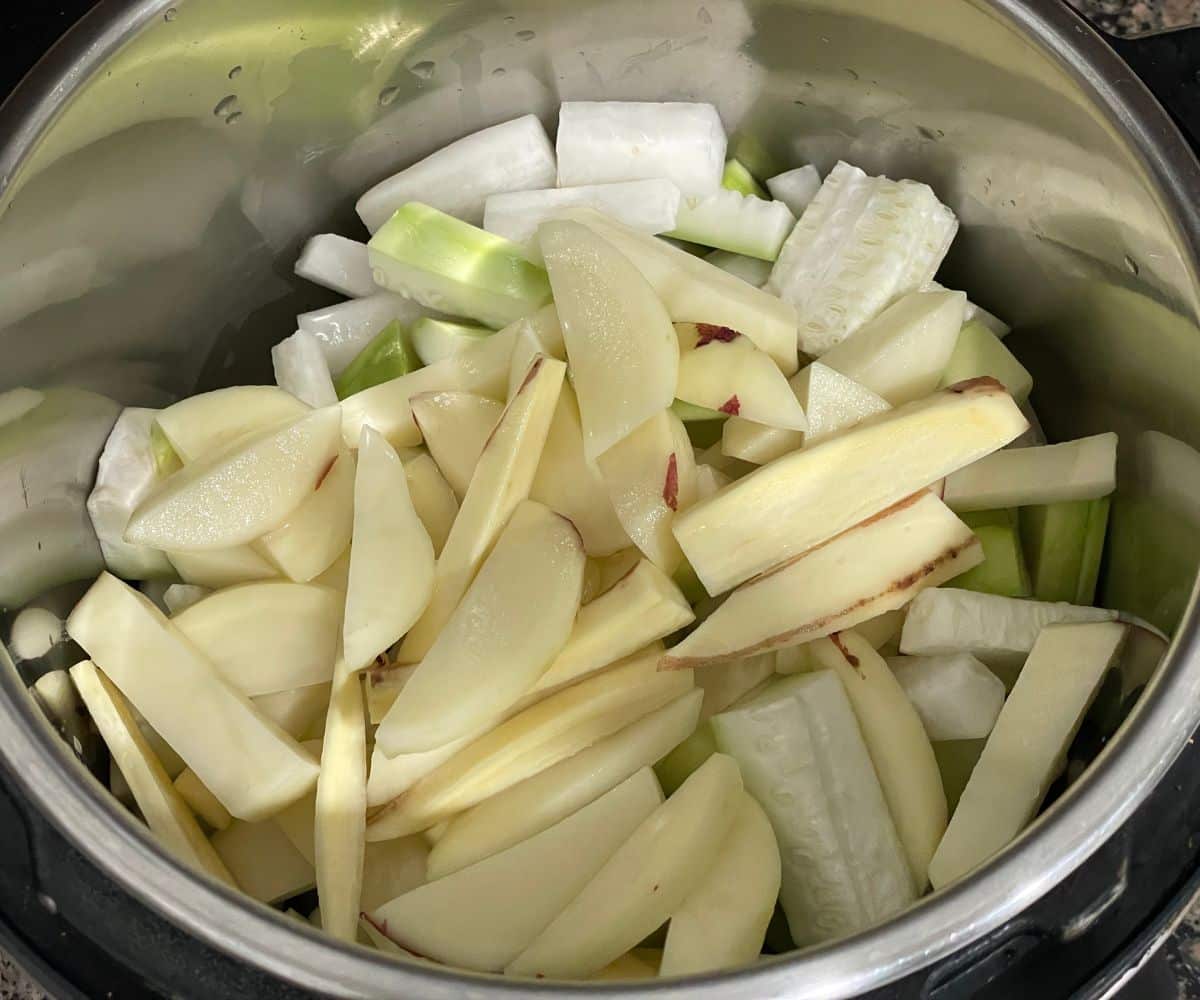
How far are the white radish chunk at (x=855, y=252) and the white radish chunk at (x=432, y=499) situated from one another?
316 millimetres

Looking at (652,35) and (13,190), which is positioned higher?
(652,35)

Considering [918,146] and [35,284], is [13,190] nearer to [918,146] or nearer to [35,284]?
[35,284]

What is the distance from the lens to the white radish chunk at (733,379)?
775mm

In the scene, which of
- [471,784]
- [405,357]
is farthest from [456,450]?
[471,784]

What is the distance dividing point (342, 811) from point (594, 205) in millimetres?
530

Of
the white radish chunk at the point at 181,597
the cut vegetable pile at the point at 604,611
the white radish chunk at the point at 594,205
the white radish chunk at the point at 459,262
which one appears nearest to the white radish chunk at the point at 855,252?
the cut vegetable pile at the point at 604,611

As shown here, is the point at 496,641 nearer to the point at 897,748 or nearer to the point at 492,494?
the point at 492,494

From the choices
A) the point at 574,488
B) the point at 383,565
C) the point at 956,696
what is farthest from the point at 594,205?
the point at 956,696

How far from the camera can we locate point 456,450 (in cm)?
82

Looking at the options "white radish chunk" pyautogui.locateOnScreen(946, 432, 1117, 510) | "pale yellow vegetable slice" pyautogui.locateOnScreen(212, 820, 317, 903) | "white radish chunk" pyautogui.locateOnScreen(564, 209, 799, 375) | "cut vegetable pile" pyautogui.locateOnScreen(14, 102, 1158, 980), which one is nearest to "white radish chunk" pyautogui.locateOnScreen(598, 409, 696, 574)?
"cut vegetable pile" pyautogui.locateOnScreen(14, 102, 1158, 980)

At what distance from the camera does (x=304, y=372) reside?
0.90 meters

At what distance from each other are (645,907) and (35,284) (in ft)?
2.03

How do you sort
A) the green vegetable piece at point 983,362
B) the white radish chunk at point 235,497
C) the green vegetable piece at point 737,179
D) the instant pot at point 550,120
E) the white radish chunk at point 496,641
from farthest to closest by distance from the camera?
the green vegetable piece at point 737,179
the green vegetable piece at point 983,362
the white radish chunk at point 235,497
the white radish chunk at point 496,641
the instant pot at point 550,120

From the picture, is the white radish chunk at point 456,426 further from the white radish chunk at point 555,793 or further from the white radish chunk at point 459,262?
the white radish chunk at point 555,793
